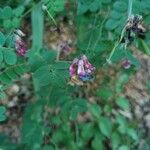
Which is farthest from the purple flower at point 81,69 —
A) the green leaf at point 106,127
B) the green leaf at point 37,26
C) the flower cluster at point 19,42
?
the green leaf at point 106,127

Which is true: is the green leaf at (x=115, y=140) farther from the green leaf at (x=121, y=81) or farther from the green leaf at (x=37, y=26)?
the green leaf at (x=37, y=26)

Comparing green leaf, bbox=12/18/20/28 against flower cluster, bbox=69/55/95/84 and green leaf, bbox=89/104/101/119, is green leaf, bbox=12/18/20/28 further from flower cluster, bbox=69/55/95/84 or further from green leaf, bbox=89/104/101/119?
green leaf, bbox=89/104/101/119

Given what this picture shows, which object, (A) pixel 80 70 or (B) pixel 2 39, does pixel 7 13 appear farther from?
(A) pixel 80 70

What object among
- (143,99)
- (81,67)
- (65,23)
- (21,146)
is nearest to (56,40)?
(65,23)

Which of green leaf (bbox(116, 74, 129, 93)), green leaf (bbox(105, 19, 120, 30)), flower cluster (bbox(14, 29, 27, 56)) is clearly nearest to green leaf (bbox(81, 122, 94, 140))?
green leaf (bbox(116, 74, 129, 93))

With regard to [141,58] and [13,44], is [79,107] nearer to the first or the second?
[13,44]

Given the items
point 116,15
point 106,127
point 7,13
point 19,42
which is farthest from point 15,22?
point 106,127
